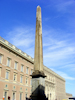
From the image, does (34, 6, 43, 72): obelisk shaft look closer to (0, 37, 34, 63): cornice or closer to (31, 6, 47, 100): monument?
(31, 6, 47, 100): monument

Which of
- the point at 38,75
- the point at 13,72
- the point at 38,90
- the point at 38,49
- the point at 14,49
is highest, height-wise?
the point at 14,49

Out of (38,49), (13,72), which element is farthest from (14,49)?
(38,49)

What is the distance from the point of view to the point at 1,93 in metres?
23.5

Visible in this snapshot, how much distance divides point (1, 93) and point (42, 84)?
48.8 ft

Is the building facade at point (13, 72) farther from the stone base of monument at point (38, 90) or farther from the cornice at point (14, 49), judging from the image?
the stone base of monument at point (38, 90)

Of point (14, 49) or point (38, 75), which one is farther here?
point (14, 49)

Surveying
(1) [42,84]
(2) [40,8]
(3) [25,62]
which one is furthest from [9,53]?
(1) [42,84]

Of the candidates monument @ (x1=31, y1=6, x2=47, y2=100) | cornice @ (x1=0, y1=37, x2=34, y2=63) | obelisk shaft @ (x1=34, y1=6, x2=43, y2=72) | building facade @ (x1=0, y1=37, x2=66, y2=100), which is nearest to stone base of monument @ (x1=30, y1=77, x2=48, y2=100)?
monument @ (x1=31, y1=6, x2=47, y2=100)

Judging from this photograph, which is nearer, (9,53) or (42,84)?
(42,84)

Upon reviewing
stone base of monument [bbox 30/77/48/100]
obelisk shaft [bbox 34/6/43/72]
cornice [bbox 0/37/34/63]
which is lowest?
stone base of monument [bbox 30/77/48/100]

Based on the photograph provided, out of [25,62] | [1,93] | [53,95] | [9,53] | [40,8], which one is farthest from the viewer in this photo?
[53,95]

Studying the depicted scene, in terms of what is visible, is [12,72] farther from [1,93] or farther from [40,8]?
[40,8]

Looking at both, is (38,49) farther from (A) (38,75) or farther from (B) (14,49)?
(B) (14,49)

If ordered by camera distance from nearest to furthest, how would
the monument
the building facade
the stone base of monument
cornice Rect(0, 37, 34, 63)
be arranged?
1. the stone base of monument
2. the monument
3. the building facade
4. cornice Rect(0, 37, 34, 63)
